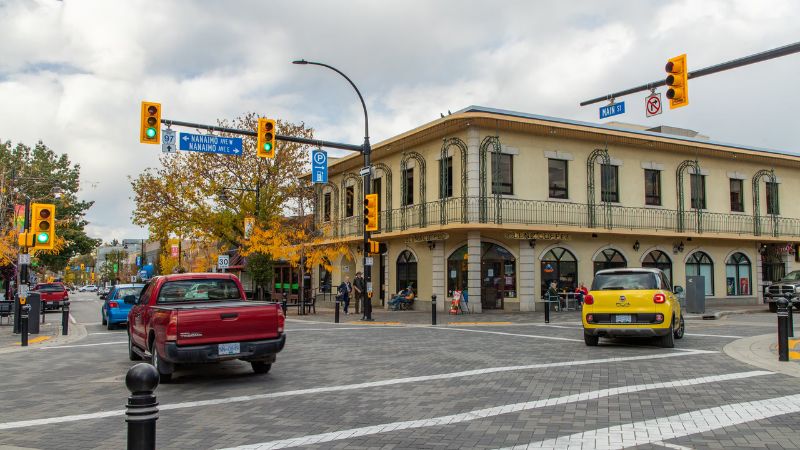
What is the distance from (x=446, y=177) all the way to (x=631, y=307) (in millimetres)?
13815

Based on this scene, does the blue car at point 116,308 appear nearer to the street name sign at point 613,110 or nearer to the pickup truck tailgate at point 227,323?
the pickup truck tailgate at point 227,323

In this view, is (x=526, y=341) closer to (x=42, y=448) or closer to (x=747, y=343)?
(x=747, y=343)

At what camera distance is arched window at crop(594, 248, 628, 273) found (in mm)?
28125

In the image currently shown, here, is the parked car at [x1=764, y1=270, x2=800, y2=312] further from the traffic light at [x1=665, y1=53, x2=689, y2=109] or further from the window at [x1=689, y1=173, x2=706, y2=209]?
the traffic light at [x1=665, y1=53, x2=689, y2=109]

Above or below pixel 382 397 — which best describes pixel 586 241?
above

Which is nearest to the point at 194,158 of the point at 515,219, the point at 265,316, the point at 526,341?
the point at 515,219

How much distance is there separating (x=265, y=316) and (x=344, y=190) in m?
25.4

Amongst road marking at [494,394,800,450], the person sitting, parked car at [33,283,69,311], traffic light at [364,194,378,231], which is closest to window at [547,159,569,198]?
the person sitting

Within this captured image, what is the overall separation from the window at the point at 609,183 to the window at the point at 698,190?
15.4 feet

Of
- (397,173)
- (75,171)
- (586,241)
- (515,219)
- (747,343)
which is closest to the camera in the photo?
(747,343)

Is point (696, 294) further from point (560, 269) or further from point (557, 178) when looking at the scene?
point (557, 178)

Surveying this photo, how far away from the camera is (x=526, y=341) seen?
49.5 feet

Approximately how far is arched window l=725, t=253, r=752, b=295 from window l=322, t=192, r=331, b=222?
820 inches

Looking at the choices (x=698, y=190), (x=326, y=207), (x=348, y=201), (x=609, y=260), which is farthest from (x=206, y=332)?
(x=326, y=207)
